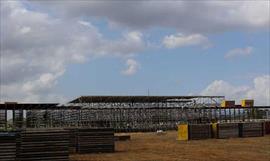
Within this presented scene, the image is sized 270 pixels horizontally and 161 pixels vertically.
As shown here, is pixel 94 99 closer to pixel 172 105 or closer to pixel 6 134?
pixel 172 105

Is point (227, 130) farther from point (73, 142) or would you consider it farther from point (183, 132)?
point (73, 142)

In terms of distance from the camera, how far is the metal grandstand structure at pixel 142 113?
245ft

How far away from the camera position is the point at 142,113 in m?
83.8

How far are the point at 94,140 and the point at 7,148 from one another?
29.2 feet

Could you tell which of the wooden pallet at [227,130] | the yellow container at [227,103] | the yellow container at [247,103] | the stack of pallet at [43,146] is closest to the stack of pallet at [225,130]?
the wooden pallet at [227,130]

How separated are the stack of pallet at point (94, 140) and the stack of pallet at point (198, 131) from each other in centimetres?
1615

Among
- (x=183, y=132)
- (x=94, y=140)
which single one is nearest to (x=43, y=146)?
(x=94, y=140)

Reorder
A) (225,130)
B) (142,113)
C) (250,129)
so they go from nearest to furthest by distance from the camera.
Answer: (225,130) → (250,129) → (142,113)

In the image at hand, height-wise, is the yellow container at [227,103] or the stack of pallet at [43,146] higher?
the yellow container at [227,103]

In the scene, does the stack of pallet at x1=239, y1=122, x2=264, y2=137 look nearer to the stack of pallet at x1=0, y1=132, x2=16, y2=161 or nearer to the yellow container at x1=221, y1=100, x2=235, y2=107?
the stack of pallet at x1=0, y1=132, x2=16, y2=161

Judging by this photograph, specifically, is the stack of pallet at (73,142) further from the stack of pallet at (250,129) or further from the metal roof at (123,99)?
the metal roof at (123,99)

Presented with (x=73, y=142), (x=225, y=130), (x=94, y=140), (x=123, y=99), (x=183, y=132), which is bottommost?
(x=183, y=132)

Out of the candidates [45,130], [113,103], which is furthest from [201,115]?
Result: [45,130]

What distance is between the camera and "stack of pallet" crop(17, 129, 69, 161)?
19328 millimetres
